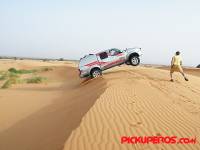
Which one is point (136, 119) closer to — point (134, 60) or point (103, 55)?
point (103, 55)

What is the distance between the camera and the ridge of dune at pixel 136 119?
6.98 m

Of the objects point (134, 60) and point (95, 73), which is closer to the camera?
point (95, 73)

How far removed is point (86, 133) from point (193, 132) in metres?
2.42

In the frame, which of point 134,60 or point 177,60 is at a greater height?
point 177,60

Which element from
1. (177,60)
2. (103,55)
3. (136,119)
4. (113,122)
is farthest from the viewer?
(103,55)

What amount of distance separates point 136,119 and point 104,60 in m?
11.9

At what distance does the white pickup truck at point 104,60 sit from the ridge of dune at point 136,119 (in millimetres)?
7085

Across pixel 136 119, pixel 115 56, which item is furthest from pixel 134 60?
pixel 136 119

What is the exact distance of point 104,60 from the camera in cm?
2039

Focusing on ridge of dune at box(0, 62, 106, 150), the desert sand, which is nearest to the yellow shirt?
the desert sand

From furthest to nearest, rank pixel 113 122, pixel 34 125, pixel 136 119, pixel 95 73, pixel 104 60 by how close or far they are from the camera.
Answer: pixel 95 73 < pixel 104 60 < pixel 34 125 < pixel 136 119 < pixel 113 122

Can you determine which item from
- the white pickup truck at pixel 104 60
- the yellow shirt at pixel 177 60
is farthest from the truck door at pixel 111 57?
the yellow shirt at pixel 177 60

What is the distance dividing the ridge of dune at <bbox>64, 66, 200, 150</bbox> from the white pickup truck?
7.08 metres

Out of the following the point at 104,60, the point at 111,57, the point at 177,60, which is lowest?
the point at 104,60
